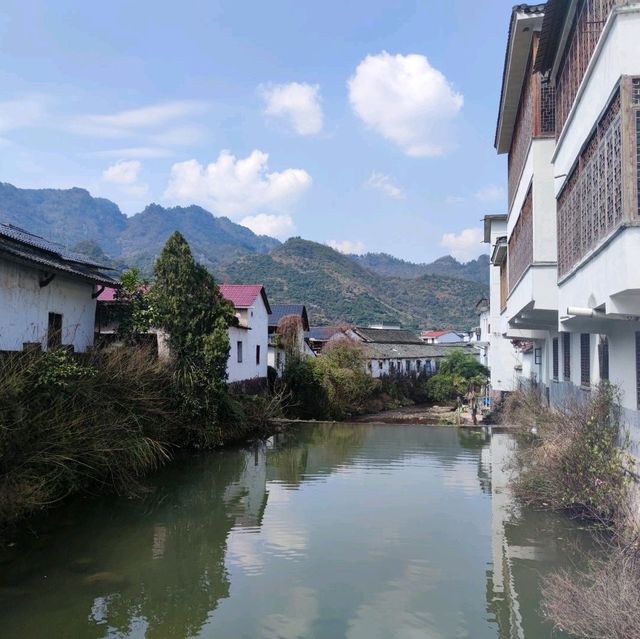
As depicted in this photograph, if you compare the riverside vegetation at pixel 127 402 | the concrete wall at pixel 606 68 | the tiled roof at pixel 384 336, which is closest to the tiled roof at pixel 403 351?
the tiled roof at pixel 384 336

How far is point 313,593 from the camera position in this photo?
770 centimetres

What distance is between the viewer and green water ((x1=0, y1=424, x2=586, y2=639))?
690cm

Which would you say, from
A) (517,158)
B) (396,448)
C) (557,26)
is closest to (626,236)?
(557,26)

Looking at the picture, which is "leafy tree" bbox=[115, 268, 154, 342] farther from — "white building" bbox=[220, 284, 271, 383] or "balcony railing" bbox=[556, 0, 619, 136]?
"balcony railing" bbox=[556, 0, 619, 136]

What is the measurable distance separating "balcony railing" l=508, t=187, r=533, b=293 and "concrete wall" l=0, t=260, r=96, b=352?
33.2ft

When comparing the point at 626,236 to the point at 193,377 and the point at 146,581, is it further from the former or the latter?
the point at 193,377

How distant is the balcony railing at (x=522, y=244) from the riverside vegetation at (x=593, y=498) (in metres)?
2.87

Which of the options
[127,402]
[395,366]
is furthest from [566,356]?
[395,366]

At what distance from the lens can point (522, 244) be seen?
41.9 ft

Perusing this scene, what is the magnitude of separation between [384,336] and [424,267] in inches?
4595

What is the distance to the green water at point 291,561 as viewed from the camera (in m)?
Answer: 6.90

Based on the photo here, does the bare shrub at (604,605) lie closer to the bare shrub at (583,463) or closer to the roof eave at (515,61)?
the bare shrub at (583,463)

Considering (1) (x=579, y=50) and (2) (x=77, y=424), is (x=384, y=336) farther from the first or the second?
(1) (x=579, y=50)

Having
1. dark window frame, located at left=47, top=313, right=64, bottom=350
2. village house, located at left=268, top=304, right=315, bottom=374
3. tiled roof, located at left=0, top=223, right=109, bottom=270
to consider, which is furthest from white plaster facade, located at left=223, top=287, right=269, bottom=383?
dark window frame, located at left=47, top=313, right=64, bottom=350
